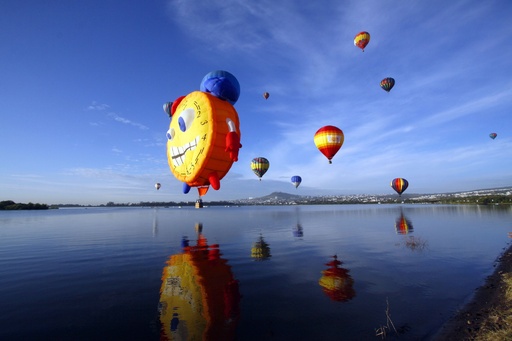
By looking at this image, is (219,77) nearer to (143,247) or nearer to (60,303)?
(60,303)

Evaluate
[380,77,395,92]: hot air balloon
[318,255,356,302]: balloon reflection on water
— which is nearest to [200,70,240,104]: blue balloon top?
[318,255,356,302]: balloon reflection on water

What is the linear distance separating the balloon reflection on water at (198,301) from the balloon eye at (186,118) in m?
6.96

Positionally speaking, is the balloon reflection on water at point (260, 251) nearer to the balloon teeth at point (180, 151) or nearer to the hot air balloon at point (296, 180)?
the balloon teeth at point (180, 151)

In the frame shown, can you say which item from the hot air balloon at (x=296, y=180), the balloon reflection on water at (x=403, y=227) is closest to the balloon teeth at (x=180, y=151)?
the balloon reflection on water at (x=403, y=227)

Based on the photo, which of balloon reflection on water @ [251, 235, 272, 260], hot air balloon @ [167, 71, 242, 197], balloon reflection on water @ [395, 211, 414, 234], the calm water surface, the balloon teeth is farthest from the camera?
balloon reflection on water @ [395, 211, 414, 234]

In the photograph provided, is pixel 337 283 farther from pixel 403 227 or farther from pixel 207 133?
pixel 403 227

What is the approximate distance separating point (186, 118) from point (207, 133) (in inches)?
55.4

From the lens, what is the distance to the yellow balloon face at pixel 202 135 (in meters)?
10.1

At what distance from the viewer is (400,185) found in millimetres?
78250

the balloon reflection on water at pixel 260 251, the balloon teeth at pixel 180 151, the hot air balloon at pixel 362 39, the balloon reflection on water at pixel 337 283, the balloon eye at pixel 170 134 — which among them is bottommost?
the balloon reflection on water at pixel 337 283

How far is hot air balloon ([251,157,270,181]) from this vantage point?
1261 inches

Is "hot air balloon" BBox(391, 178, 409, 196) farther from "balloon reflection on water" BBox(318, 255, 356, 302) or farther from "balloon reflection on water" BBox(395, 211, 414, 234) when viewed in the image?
"balloon reflection on water" BBox(318, 255, 356, 302)

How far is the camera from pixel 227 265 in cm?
1772

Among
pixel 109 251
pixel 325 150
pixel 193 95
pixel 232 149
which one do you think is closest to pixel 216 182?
pixel 232 149
